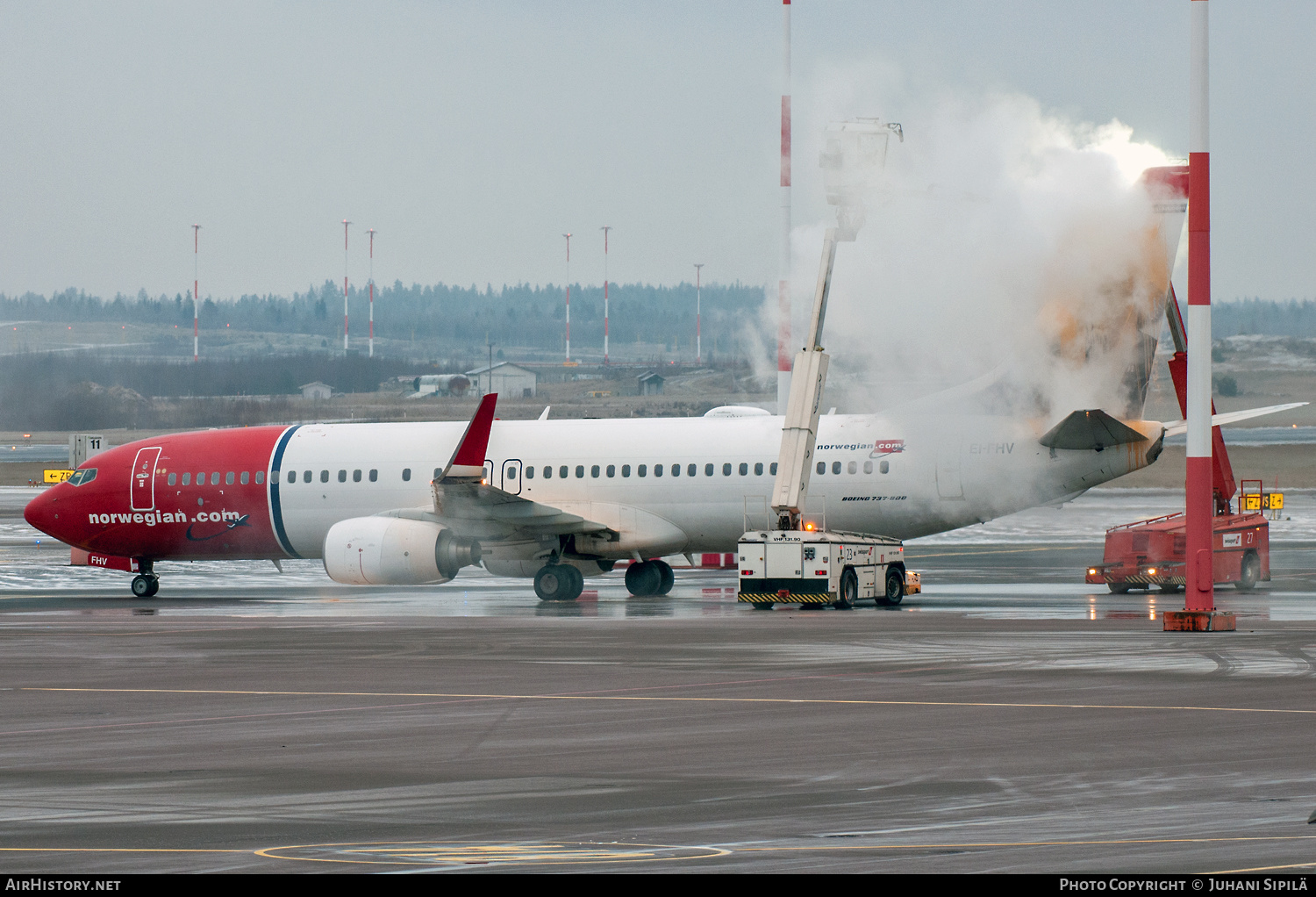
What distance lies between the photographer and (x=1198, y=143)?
952 inches

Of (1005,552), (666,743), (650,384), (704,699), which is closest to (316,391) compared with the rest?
(650,384)

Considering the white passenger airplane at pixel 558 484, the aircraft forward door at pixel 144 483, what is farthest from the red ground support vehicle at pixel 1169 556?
the aircraft forward door at pixel 144 483

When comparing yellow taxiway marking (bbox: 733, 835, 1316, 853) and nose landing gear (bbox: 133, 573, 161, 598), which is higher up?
yellow taxiway marking (bbox: 733, 835, 1316, 853)

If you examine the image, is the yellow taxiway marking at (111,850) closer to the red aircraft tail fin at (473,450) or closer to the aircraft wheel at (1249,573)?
the red aircraft tail fin at (473,450)

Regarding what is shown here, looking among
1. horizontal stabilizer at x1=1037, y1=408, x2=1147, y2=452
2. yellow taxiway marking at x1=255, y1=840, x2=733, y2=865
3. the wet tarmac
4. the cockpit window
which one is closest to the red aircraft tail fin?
the wet tarmac

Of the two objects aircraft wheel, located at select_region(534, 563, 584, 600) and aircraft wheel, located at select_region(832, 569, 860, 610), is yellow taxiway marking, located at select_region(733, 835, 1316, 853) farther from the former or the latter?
aircraft wheel, located at select_region(534, 563, 584, 600)

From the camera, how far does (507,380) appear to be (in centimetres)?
13738

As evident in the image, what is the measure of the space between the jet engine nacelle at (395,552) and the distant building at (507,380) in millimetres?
97757

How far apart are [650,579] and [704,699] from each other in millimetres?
19076

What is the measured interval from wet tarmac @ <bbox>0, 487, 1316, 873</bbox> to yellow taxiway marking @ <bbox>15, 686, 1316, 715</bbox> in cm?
7

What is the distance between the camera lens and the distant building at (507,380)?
132250mm

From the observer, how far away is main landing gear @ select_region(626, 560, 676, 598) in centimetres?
3600

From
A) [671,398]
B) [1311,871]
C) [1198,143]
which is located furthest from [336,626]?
[671,398]
